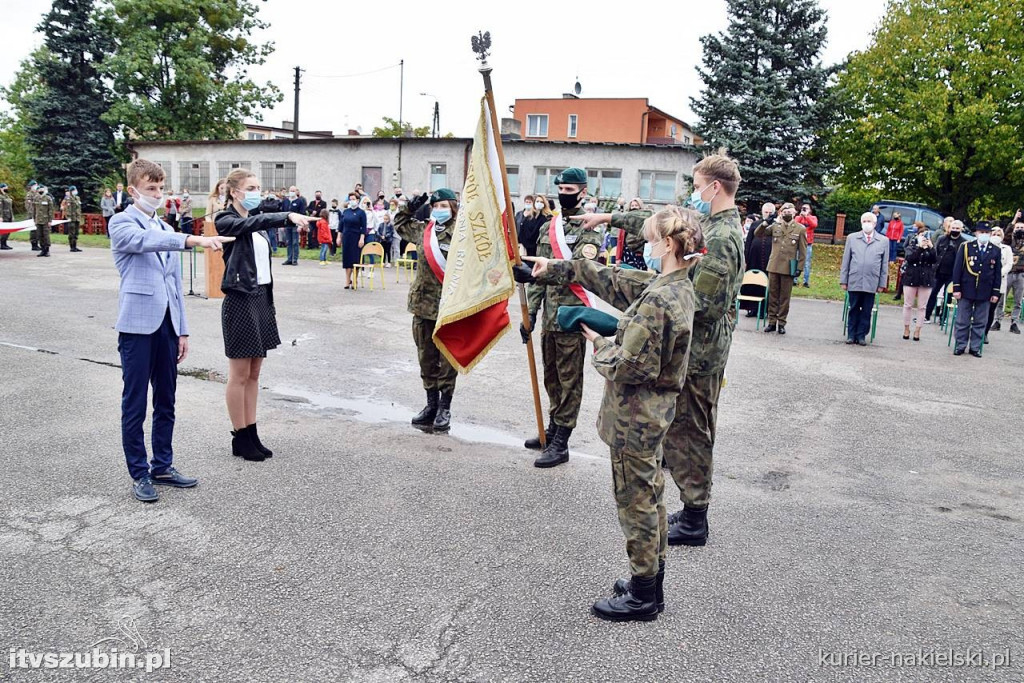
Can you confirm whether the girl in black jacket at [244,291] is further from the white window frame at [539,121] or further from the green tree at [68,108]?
the white window frame at [539,121]

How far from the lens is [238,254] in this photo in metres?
5.28

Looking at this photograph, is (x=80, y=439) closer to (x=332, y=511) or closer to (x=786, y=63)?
(x=332, y=511)

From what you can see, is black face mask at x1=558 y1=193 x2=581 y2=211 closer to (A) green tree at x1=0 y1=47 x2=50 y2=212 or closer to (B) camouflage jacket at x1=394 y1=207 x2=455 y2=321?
(B) camouflage jacket at x1=394 y1=207 x2=455 y2=321

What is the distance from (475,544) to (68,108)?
43972mm

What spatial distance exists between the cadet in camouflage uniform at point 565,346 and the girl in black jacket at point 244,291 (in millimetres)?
1970

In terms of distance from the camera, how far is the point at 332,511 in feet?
15.6

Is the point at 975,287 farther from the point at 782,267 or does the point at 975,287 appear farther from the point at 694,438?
the point at 694,438

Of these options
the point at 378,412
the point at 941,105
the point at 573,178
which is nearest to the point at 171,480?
the point at 378,412

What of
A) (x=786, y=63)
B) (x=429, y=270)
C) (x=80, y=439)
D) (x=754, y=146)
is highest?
(x=786, y=63)

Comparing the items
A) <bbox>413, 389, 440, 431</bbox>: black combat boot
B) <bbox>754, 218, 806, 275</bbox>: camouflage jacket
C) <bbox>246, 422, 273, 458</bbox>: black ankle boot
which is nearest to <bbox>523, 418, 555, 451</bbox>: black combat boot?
<bbox>413, 389, 440, 431</bbox>: black combat boot

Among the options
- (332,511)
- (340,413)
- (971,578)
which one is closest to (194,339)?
(340,413)

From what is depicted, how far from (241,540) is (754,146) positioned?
28.3 metres

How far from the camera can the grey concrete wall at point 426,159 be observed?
3266cm

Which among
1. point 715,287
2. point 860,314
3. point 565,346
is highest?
point 715,287
